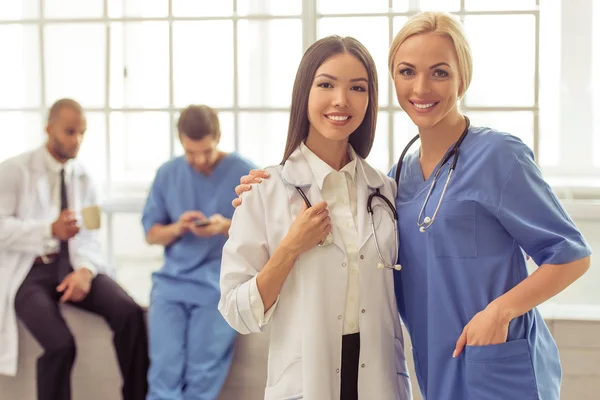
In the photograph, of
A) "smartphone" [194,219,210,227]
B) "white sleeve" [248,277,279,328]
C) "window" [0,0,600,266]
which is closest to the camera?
"white sleeve" [248,277,279,328]

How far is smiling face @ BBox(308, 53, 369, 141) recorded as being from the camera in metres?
1.68

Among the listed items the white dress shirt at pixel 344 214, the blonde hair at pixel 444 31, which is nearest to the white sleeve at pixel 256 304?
the white dress shirt at pixel 344 214

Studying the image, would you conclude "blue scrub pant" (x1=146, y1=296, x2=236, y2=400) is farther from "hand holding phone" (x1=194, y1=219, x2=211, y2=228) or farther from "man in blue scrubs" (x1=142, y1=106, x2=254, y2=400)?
"hand holding phone" (x1=194, y1=219, x2=211, y2=228)

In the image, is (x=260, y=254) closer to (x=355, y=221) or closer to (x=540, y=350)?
(x=355, y=221)

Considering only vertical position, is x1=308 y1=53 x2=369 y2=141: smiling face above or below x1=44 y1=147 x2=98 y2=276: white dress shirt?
above

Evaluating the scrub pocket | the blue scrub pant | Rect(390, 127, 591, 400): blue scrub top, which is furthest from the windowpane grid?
the scrub pocket

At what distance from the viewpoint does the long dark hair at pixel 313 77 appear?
1.69 meters

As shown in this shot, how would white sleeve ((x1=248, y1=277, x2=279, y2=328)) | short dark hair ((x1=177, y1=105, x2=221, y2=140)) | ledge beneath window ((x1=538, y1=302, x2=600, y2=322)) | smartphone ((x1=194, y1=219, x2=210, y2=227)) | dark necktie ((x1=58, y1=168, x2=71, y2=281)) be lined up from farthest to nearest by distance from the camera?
dark necktie ((x1=58, y1=168, x2=71, y2=281)), short dark hair ((x1=177, y1=105, x2=221, y2=140)), smartphone ((x1=194, y1=219, x2=210, y2=227)), ledge beneath window ((x1=538, y1=302, x2=600, y2=322)), white sleeve ((x1=248, y1=277, x2=279, y2=328))

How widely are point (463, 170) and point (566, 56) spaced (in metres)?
2.17

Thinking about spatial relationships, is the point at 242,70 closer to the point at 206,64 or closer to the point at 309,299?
the point at 206,64

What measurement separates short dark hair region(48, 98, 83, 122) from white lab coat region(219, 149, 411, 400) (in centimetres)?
195

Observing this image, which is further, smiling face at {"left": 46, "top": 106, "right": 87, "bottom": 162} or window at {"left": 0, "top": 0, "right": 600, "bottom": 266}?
window at {"left": 0, "top": 0, "right": 600, "bottom": 266}

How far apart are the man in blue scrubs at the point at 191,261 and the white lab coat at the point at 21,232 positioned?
36 centimetres

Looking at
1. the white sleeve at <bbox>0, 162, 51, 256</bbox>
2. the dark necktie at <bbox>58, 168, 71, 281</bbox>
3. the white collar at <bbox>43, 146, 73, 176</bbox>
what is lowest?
the dark necktie at <bbox>58, 168, 71, 281</bbox>
